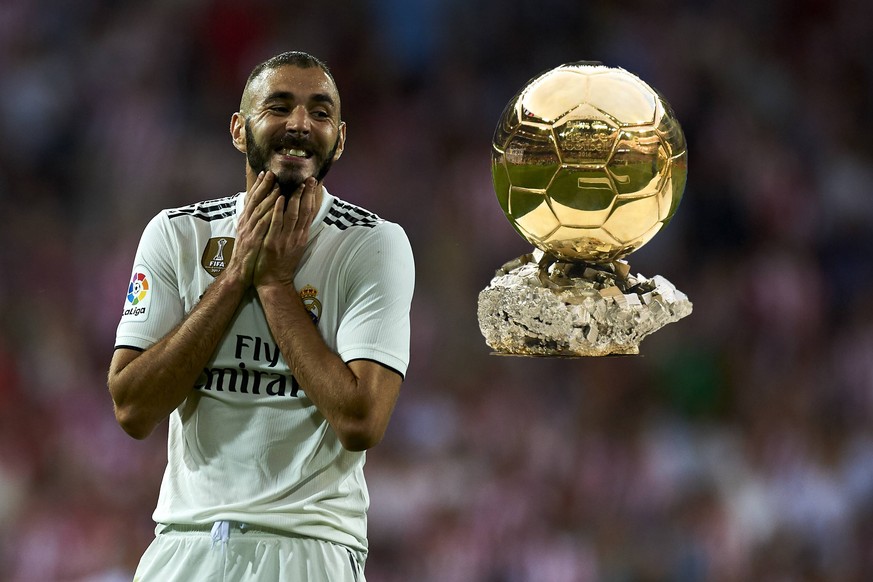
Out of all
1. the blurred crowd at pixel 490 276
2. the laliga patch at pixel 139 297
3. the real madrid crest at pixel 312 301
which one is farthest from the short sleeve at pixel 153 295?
the blurred crowd at pixel 490 276

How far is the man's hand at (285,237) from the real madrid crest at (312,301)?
6cm

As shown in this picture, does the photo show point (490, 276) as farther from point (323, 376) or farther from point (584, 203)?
point (584, 203)

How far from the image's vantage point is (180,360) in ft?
7.94

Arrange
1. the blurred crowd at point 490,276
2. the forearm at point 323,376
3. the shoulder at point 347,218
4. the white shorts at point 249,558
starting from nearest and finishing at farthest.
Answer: the forearm at point 323,376, the white shorts at point 249,558, the shoulder at point 347,218, the blurred crowd at point 490,276

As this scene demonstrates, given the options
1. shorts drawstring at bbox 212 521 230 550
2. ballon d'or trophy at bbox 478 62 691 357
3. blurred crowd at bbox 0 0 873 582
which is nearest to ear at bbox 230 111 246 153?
ballon d'or trophy at bbox 478 62 691 357

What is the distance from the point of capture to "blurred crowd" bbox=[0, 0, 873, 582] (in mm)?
5906

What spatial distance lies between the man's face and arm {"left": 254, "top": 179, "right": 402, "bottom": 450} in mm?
55

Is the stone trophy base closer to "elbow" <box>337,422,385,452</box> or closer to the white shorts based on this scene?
"elbow" <box>337,422,385,452</box>

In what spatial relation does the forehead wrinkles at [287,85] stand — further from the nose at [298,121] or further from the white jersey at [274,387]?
the white jersey at [274,387]

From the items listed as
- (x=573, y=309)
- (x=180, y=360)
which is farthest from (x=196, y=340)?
(x=573, y=309)

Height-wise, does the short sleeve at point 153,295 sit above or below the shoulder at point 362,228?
below

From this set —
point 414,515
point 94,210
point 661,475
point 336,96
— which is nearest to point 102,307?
point 94,210

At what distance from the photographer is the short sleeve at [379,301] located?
95.7 inches

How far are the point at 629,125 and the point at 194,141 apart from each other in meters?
5.67
